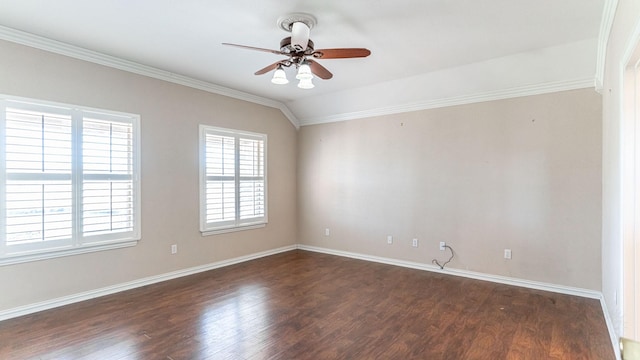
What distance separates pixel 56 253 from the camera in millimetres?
3383

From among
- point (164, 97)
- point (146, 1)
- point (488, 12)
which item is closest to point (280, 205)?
point (164, 97)

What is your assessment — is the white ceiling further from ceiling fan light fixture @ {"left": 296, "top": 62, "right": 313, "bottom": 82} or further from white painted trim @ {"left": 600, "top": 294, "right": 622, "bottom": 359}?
white painted trim @ {"left": 600, "top": 294, "right": 622, "bottom": 359}

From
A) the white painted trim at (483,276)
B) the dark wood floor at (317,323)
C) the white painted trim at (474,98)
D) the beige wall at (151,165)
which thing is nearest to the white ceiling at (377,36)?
the white painted trim at (474,98)

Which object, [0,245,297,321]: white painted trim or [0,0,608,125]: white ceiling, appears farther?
[0,245,297,321]: white painted trim

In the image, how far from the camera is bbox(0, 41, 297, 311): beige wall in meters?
3.23

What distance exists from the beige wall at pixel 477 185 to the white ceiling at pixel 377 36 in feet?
1.48

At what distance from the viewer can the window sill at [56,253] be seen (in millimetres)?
3104

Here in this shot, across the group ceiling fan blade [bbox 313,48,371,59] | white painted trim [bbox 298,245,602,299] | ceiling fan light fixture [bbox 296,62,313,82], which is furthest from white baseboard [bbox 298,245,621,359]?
ceiling fan light fixture [bbox 296,62,313,82]

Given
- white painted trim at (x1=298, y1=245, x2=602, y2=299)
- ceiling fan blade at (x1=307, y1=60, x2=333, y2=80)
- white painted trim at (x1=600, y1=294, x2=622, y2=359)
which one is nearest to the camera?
white painted trim at (x1=600, y1=294, x2=622, y2=359)

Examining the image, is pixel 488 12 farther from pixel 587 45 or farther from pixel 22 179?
pixel 22 179

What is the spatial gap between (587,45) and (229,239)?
5238mm

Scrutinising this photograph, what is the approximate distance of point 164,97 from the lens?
4.34 meters

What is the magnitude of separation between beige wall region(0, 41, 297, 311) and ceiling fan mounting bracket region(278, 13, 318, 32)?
7.52ft

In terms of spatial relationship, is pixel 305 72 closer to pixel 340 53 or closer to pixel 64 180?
pixel 340 53
